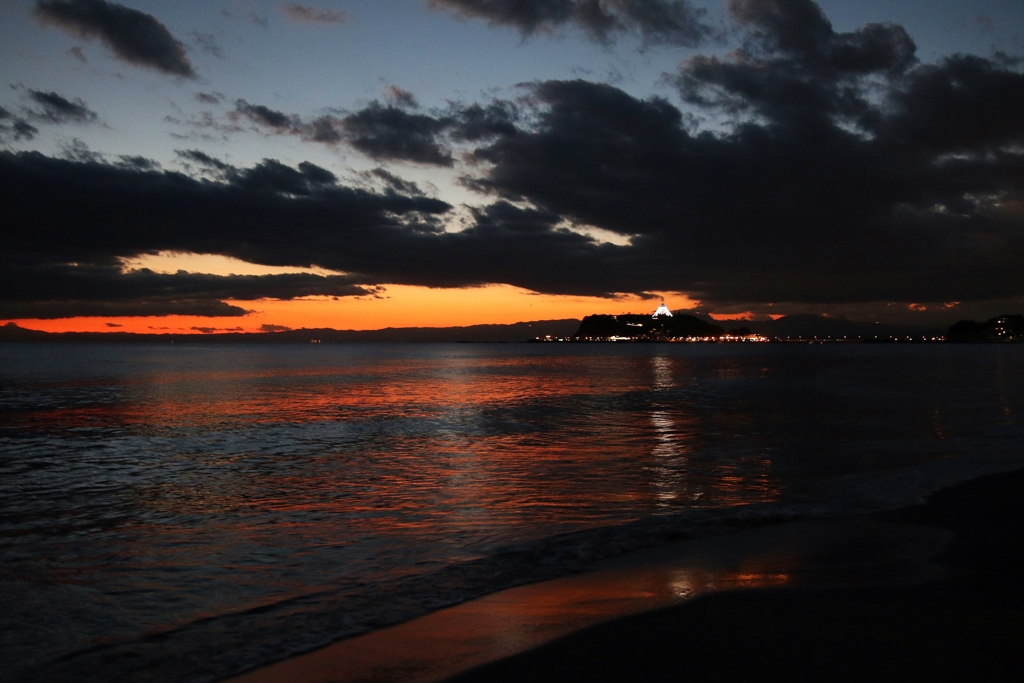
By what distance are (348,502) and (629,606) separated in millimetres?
7553

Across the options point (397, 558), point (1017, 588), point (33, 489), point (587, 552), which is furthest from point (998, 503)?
point (33, 489)

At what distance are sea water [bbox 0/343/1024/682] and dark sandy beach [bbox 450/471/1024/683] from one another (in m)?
2.06

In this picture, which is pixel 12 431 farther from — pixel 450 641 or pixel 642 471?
pixel 450 641

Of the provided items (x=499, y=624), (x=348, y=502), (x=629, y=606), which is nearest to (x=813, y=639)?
(x=629, y=606)

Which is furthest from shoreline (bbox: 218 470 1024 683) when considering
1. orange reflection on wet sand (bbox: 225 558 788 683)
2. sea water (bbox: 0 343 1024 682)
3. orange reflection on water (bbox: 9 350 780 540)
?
orange reflection on water (bbox: 9 350 780 540)

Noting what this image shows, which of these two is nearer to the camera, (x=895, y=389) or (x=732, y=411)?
(x=732, y=411)

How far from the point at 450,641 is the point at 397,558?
3.07 meters

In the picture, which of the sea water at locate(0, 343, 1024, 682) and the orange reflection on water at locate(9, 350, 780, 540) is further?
the orange reflection on water at locate(9, 350, 780, 540)

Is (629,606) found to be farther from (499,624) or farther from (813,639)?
(813,639)

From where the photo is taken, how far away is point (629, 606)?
684 cm

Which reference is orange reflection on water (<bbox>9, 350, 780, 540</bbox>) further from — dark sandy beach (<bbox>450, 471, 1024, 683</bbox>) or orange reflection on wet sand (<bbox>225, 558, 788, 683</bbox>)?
dark sandy beach (<bbox>450, 471, 1024, 683</bbox>)

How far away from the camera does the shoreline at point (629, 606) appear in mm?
5598

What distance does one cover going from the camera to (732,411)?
3228cm

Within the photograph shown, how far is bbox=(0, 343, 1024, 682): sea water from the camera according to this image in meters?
6.96
